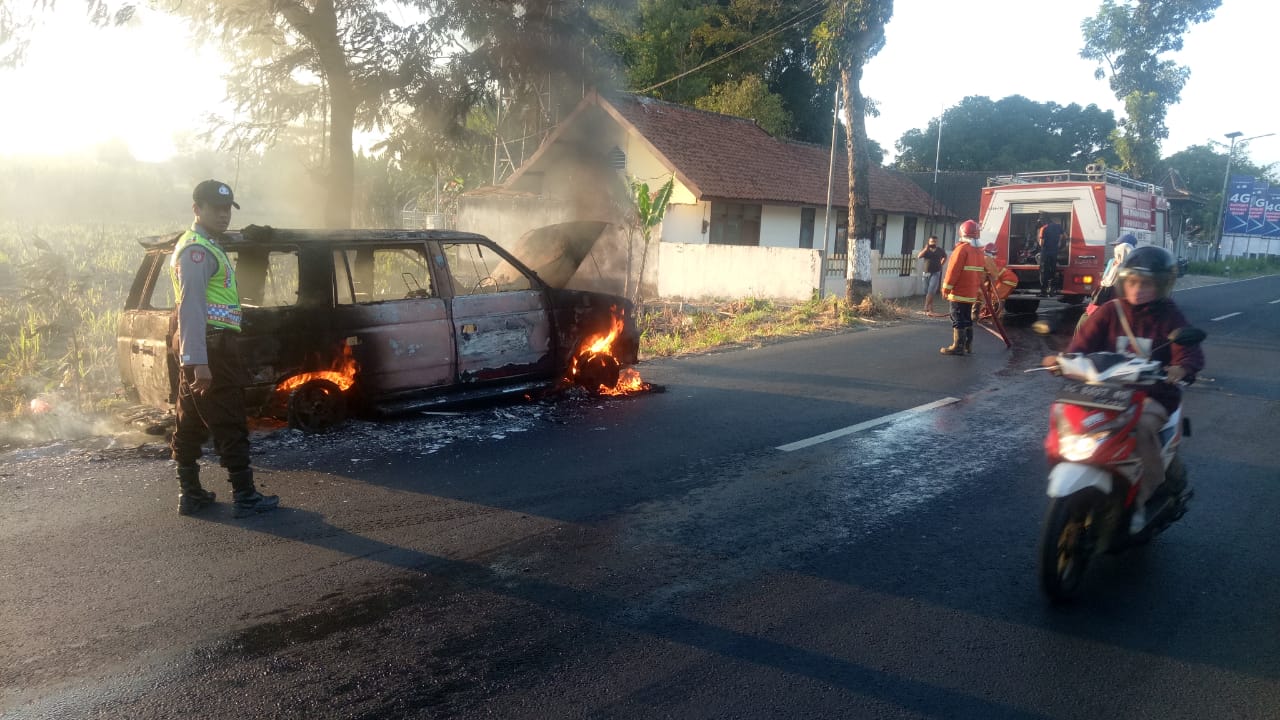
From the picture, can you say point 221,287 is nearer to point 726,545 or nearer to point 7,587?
point 7,587

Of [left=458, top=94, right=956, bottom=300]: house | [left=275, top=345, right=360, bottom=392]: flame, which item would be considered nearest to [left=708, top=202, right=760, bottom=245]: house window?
[left=458, top=94, right=956, bottom=300]: house

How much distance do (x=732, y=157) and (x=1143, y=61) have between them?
23543mm

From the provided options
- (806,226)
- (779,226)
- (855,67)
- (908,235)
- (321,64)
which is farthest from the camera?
(908,235)

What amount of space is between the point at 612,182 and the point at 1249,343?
16593 millimetres

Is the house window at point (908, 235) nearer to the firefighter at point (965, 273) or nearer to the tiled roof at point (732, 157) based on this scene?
the tiled roof at point (732, 157)

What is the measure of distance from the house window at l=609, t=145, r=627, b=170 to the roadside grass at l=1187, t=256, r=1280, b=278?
27497 mm

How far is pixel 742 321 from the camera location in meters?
16.0

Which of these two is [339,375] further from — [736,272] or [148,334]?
[736,272]

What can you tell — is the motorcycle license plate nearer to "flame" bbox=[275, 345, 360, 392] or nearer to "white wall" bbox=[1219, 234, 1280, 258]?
"flame" bbox=[275, 345, 360, 392]

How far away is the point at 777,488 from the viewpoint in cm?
570

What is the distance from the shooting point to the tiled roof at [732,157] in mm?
23672

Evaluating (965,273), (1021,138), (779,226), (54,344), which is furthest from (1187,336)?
(1021,138)

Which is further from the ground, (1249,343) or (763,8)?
(763,8)

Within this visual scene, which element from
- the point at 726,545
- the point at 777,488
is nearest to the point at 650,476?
the point at 777,488
